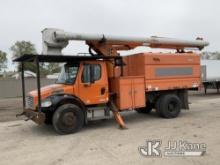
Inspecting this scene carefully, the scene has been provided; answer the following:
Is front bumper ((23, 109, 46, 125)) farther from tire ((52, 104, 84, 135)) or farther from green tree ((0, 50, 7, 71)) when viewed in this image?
green tree ((0, 50, 7, 71))

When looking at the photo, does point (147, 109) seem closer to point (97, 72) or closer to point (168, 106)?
point (168, 106)

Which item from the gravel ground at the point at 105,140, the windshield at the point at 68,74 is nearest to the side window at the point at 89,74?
the windshield at the point at 68,74

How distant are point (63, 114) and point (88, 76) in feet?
4.88

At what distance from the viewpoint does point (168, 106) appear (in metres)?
10.8

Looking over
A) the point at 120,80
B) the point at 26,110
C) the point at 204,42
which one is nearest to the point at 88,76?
the point at 120,80

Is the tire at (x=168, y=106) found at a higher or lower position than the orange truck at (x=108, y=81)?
lower

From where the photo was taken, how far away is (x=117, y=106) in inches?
380

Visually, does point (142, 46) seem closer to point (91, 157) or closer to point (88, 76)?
point (88, 76)

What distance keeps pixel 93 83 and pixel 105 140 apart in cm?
220

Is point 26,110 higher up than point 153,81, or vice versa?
point 153,81

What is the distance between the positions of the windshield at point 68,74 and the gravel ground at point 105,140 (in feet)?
5.47

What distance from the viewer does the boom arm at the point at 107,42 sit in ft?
28.9

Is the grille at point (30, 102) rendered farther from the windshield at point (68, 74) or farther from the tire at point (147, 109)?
the tire at point (147, 109)

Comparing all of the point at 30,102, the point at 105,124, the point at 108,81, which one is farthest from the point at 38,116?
the point at 108,81
